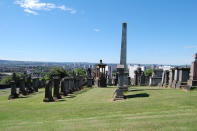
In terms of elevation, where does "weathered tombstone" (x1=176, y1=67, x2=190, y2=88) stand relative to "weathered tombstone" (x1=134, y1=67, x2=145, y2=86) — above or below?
above

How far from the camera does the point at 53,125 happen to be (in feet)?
39.4

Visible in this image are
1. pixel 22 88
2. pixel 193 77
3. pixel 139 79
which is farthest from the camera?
pixel 139 79

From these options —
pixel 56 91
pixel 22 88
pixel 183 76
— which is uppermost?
pixel 183 76

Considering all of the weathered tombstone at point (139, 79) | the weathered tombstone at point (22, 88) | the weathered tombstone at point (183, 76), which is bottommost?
the weathered tombstone at point (22, 88)

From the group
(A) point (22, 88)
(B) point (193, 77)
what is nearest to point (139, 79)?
(A) point (22, 88)

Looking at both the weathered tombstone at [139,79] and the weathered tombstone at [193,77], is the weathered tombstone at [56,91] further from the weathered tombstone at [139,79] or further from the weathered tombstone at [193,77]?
the weathered tombstone at [139,79]

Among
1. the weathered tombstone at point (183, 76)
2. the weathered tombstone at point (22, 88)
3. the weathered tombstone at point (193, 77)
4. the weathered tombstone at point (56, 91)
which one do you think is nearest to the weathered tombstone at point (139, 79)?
the weathered tombstone at point (183, 76)

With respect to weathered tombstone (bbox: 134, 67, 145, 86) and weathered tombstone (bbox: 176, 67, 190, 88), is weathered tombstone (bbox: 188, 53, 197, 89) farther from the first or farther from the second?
weathered tombstone (bbox: 134, 67, 145, 86)

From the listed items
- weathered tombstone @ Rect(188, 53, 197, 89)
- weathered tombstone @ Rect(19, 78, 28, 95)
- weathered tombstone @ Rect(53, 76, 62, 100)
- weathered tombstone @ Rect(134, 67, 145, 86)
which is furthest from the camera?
weathered tombstone @ Rect(134, 67, 145, 86)

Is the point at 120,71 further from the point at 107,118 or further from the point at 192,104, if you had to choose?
the point at 107,118

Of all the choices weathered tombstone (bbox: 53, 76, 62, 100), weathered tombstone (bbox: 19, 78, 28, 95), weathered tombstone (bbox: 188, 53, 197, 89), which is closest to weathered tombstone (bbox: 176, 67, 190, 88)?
weathered tombstone (bbox: 188, 53, 197, 89)

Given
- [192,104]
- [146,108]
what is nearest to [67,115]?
[146,108]

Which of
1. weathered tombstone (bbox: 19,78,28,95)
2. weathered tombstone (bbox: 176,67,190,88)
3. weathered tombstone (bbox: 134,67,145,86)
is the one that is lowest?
weathered tombstone (bbox: 19,78,28,95)

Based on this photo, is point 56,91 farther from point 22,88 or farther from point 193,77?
point 193,77
